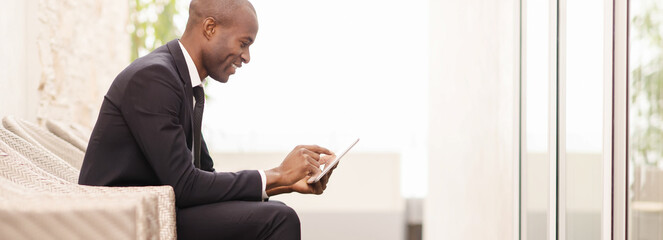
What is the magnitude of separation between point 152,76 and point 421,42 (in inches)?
144

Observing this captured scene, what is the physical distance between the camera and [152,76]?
1.65m

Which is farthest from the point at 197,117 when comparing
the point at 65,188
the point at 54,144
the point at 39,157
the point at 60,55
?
the point at 60,55

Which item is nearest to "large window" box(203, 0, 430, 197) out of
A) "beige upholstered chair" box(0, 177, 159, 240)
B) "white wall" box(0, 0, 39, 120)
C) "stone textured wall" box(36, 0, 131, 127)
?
"stone textured wall" box(36, 0, 131, 127)

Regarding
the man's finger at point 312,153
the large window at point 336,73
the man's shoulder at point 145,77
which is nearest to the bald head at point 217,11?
the man's shoulder at point 145,77

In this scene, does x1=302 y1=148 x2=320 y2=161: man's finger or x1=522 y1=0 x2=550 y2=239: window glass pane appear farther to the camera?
x1=522 y1=0 x2=550 y2=239: window glass pane

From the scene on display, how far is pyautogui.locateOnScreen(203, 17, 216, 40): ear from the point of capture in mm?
1924

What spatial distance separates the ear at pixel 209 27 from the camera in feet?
6.31

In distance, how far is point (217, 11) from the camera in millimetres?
1924

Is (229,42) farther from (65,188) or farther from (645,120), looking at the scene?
(645,120)

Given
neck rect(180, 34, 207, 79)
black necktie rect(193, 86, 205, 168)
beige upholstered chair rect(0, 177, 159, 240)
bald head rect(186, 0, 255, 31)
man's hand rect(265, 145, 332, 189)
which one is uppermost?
bald head rect(186, 0, 255, 31)

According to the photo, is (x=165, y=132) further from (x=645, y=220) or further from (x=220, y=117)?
Result: (x=220, y=117)

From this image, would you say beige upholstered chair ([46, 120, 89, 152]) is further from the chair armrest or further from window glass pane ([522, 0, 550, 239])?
window glass pane ([522, 0, 550, 239])

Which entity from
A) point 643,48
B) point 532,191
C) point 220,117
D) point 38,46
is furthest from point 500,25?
point 220,117

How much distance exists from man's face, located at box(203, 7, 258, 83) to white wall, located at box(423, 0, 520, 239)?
1.11m
